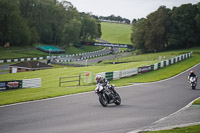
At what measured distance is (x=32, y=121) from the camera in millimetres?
13398

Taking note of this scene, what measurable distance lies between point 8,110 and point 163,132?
31.5 feet

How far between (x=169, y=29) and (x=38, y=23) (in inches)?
1885

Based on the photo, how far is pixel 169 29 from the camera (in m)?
97.0

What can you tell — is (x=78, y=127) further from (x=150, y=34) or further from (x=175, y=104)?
(x=150, y=34)

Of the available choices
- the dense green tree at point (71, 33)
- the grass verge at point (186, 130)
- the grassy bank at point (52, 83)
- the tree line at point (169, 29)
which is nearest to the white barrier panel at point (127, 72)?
the grassy bank at point (52, 83)

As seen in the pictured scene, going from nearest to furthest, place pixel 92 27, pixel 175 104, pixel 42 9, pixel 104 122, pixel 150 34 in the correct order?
pixel 104 122 → pixel 175 104 → pixel 150 34 → pixel 42 9 → pixel 92 27

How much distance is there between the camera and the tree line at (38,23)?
292 ft

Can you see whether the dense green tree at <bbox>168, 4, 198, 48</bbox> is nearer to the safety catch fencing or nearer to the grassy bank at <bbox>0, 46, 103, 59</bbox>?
the safety catch fencing

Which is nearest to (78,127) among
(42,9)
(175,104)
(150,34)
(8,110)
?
(8,110)

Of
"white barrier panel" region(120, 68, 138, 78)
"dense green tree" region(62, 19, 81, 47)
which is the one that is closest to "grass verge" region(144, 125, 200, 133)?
"white barrier panel" region(120, 68, 138, 78)

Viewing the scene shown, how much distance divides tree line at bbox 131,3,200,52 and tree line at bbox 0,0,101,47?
28928 mm

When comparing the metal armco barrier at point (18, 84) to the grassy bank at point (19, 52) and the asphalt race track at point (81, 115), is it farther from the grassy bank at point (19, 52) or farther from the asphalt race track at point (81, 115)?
the grassy bank at point (19, 52)

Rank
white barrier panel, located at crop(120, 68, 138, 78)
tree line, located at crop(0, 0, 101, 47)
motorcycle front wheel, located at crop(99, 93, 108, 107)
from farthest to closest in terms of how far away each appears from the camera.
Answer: tree line, located at crop(0, 0, 101, 47) → white barrier panel, located at crop(120, 68, 138, 78) → motorcycle front wheel, located at crop(99, 93, 108, 107)

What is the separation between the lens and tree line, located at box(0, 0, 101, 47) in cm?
8900
